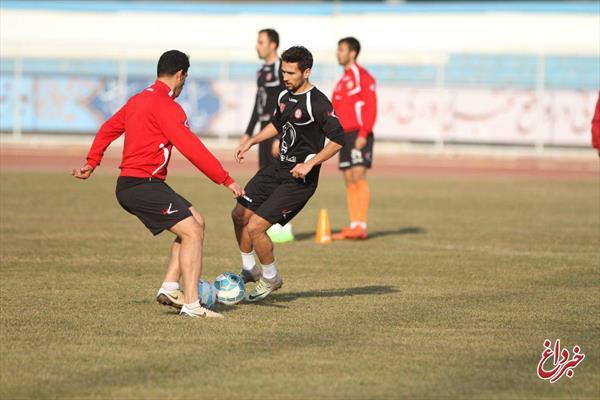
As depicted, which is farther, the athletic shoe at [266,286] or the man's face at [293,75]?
the athletic shoe at [266,286]

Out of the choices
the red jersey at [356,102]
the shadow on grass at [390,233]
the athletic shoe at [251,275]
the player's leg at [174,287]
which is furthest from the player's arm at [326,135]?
the shadow on grass at [390,233]

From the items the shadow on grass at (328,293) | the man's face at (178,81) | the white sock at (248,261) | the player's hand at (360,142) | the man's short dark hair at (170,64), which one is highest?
the man's short dark hair at (170,64)

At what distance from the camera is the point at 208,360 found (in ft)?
25.1

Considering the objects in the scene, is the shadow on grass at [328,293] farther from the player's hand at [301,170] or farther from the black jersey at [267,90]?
the black jersey at [267,90]

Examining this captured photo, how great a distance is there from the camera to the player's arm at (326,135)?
9.66 meters

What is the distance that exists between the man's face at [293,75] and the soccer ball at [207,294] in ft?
6.00

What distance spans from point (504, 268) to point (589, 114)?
74.3 feet

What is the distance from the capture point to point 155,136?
9.16 metres

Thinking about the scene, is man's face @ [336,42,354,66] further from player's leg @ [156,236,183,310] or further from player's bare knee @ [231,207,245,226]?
player's leg @ [156,236,183,310]

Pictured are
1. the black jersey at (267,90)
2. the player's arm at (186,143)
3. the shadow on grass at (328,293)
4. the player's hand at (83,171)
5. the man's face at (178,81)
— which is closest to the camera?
the player's arm at (186,143)

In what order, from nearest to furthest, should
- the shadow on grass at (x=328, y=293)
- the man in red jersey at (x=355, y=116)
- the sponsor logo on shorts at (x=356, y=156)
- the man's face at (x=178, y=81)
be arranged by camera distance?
the man's face at (x=178, y=81), the shadow on grass at (x=328, y=293), the man in red jersey at (x=355, y=116), the sponsor logo on shorts at (x=356, y=156)

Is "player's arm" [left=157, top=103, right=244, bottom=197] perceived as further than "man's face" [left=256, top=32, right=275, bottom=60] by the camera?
No

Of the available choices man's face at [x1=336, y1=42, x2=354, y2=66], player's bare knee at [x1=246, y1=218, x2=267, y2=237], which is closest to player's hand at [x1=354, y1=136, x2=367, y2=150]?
man's face at [x1=336, y1=42, x2=354, y2=66]

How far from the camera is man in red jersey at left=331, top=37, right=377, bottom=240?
15.4m
